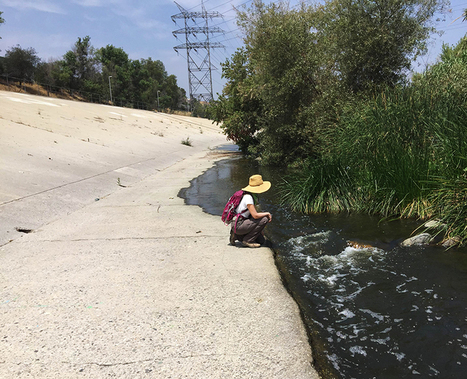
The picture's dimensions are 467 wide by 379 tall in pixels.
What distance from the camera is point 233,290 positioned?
13.4ft

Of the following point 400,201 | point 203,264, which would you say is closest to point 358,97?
point 400,201

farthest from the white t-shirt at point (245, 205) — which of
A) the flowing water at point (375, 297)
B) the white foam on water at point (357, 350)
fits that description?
the white foam on water at point (357, 350)

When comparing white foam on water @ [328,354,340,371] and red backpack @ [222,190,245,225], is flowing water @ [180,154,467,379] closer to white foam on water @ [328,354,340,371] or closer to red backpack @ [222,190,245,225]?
white foam on water @ [328,354,340,371]

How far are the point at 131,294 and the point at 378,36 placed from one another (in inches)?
428

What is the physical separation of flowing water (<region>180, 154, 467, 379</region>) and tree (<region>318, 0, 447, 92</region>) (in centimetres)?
686

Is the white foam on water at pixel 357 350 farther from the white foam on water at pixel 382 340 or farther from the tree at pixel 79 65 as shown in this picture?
the tree at pixel 79 65

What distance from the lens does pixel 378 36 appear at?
1145cm

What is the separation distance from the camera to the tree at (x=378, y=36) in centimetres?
1162

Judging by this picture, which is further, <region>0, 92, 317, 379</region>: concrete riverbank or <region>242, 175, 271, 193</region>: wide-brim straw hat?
<region>242, 175, 271, 193</region>: wide-brim straw hat

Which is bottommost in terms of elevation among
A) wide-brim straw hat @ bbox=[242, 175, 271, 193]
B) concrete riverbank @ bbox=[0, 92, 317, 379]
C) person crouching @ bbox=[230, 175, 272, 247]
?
concrete riverbank @ bbox=[0, 92, 317, 379]

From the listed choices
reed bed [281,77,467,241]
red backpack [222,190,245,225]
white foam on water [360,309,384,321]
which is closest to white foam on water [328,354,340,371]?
white foam on water [360,309,384,321]

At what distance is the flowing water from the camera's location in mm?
3003

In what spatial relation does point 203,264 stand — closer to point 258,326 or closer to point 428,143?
point 258,326

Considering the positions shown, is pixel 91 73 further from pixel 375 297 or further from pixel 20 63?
pixel 375 297
